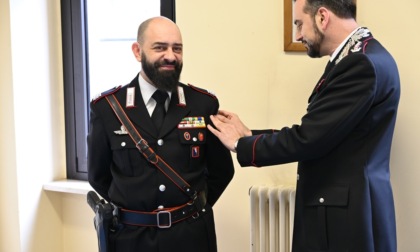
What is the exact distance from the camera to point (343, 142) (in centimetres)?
151

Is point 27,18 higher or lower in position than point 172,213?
higher

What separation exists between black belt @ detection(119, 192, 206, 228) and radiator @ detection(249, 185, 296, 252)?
19.1 inches

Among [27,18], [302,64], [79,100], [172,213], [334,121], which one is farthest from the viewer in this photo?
[79,100]

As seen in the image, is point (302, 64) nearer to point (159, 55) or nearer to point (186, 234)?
point (159, 55)

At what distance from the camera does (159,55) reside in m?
1.69

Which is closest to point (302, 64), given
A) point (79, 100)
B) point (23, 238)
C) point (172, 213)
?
point (172, 213)

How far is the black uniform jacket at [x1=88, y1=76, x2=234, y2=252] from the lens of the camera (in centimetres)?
167

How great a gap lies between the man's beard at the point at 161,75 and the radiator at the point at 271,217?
0.71 m

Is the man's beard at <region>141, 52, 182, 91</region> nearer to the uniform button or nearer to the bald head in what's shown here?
the bald head

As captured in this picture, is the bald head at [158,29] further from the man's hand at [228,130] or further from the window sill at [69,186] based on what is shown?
the window sill at [69,186]

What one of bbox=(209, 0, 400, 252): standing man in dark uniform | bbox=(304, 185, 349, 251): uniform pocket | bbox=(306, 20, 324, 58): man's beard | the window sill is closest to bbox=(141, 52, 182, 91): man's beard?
bbox=(209, 0, 400, 252): standing man in dark uniform

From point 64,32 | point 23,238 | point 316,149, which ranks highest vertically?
point 64,32

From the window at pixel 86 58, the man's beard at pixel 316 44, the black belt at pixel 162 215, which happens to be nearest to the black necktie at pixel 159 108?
the black belt at pixel 162 215

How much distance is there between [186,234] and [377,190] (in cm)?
65
